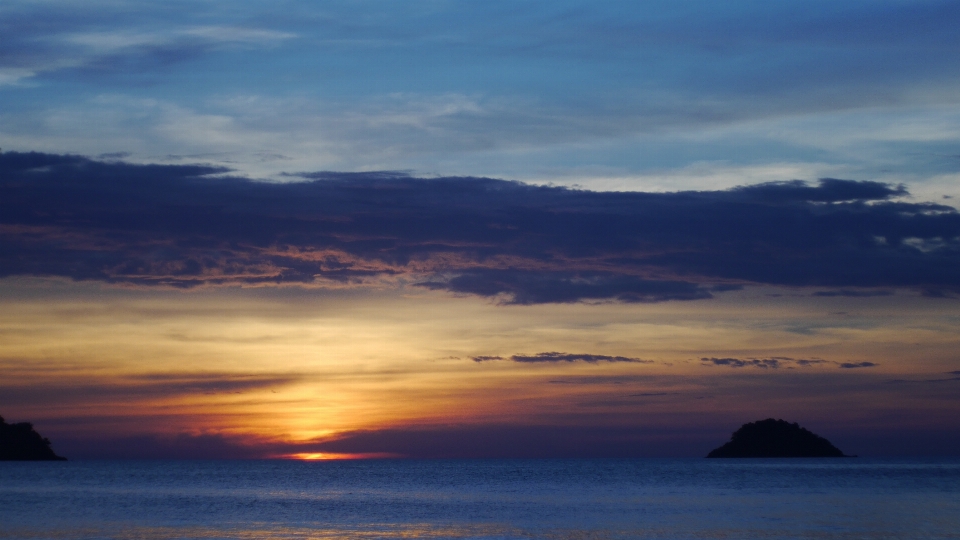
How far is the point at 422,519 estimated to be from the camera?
60.4 m

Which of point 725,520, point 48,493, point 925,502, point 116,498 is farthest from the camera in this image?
point 48,493

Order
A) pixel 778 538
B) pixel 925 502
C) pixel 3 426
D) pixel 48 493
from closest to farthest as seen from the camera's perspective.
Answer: pixel 778 538
pixel 925 502
pixel 48 493
pixel 3 426

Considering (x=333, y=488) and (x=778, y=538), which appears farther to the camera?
(x=333, y=488)

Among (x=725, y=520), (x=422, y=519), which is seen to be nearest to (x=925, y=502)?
(x=725, y=520)

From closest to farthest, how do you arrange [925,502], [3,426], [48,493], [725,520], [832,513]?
[725,520] → [832,513] → [925,502] → [48,493] → [3,426]

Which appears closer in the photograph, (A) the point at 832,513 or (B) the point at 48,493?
(A) the point at 832,513

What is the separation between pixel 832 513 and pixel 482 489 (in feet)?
146

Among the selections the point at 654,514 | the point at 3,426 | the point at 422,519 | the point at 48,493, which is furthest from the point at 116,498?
the point at 3,426

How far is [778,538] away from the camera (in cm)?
4800

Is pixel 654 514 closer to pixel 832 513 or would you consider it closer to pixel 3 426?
pixel 832 513

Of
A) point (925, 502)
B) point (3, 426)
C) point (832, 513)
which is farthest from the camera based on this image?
point (3, 426)

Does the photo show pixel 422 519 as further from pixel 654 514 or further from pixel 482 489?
pixel 482 489

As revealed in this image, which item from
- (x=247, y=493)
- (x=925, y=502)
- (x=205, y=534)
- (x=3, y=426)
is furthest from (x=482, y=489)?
(x=3, y=426)

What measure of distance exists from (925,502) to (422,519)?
4017cm
